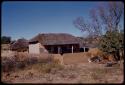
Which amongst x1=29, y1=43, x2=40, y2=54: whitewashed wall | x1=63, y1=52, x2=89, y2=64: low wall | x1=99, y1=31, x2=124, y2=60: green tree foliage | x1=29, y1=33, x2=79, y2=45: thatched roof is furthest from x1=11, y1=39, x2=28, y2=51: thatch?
x1=99, y1=31, x2=124, y2=60: green tree foliage

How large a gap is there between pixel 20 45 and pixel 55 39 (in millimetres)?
8967

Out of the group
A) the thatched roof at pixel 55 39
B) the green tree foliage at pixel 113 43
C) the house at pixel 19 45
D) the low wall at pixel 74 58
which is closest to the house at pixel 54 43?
the thatched roof at pixel 55 39

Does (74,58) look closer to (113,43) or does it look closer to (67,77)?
(113,43)

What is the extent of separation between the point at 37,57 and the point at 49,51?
11.8 meters

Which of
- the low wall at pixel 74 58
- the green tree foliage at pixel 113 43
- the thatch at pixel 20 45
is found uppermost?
the thatch at pixel 20 45

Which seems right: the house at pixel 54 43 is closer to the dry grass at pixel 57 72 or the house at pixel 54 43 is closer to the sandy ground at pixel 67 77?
the dry grass at pixel 57 72

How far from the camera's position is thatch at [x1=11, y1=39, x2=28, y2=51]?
39.8 meters

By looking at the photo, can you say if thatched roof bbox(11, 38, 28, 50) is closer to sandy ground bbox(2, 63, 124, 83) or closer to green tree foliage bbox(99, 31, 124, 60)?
green tree foliage bbox(99, 31, 124, 60)

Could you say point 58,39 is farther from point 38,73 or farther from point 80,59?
point 38,73

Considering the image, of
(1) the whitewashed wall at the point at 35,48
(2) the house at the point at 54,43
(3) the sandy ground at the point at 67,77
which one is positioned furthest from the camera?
(1) the whitewashed wall at the point at 35,48

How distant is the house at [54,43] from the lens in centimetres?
3331

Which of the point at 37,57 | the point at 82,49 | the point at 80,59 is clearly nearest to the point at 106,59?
the point at 80,59

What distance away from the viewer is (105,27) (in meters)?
28.3

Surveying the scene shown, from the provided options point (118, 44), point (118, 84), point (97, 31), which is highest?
point (97, 31)
